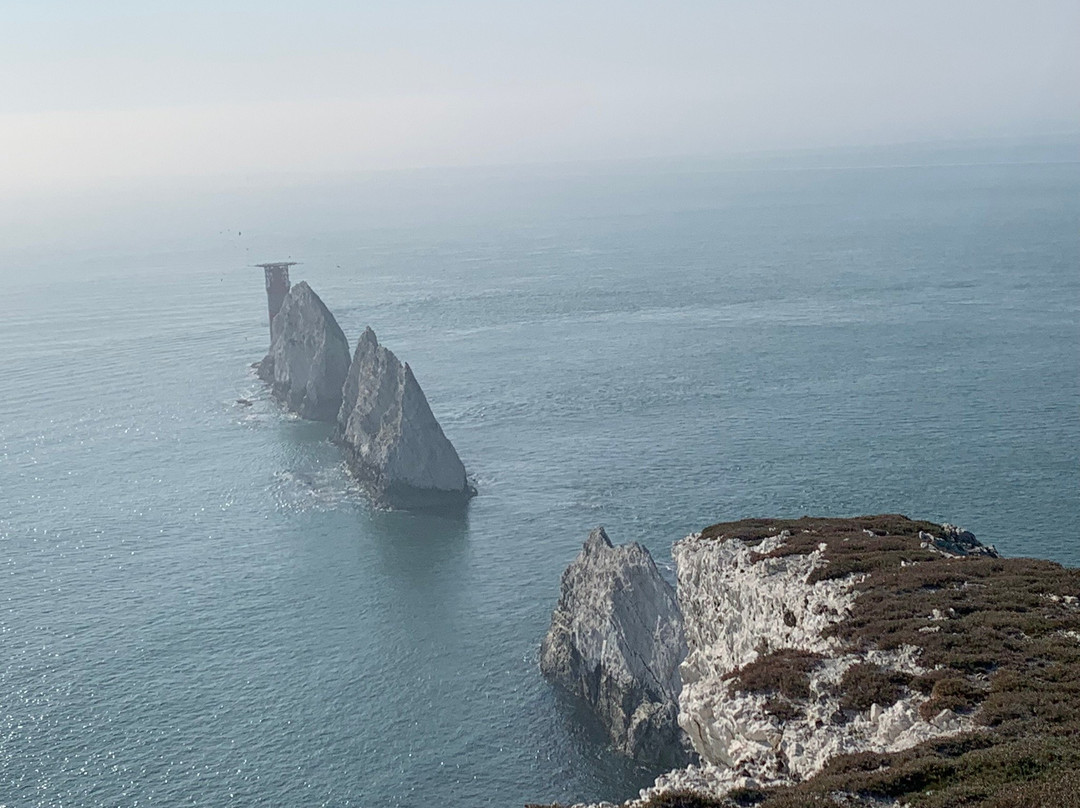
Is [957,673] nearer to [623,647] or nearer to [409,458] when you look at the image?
[623,647]

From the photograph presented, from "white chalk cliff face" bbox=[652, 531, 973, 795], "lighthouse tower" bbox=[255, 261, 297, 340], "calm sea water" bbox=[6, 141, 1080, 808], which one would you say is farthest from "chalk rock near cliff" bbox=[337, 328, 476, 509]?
"white chalk cliff face" bbox=[652, 531, 973, 795]

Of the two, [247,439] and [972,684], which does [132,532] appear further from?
[972,684]

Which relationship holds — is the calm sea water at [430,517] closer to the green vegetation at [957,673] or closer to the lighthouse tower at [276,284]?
the lighthouse tower at [276,284]

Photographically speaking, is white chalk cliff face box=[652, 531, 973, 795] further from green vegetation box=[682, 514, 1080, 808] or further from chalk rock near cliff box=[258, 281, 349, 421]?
chalk rock near cliff box=[258, 281, 349, 421]

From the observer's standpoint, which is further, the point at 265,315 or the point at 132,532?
the point at 265,315

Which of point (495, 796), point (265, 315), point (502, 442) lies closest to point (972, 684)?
point (495, 796)

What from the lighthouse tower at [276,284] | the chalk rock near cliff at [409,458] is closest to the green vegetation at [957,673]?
the chalk rock near cliff at [409,458]

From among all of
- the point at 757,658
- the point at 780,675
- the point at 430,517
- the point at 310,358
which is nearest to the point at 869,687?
the point at 780,675
